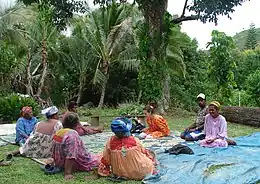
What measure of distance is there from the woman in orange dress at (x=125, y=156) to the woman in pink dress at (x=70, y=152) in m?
0.41

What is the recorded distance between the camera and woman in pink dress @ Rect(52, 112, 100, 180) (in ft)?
17.8

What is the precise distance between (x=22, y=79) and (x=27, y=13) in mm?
3710

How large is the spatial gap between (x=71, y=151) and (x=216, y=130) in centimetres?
313

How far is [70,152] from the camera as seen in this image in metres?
5.39

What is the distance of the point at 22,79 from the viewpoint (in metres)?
21.2

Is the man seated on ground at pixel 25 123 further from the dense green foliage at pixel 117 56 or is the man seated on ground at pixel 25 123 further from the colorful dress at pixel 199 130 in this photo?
the dense green foliage at pixel 117 56

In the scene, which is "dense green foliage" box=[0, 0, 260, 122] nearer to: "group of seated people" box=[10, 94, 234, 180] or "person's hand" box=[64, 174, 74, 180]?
"group of seated people" box=[10, 94, 234, 180]

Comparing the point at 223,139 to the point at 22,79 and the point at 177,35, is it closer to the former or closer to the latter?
the point at 177,35

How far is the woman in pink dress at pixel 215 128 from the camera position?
23.9 ft

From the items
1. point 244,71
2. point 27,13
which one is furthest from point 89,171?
point 244,71

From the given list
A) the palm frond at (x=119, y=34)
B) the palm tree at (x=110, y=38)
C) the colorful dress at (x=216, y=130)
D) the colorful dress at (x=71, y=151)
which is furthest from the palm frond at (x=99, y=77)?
the colorful dress at (x=71, y=151)

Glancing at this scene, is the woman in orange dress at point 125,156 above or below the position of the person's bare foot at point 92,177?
above

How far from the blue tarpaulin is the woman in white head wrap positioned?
1.81 meters

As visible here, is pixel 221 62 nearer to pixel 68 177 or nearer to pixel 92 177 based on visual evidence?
pixel 92 177
